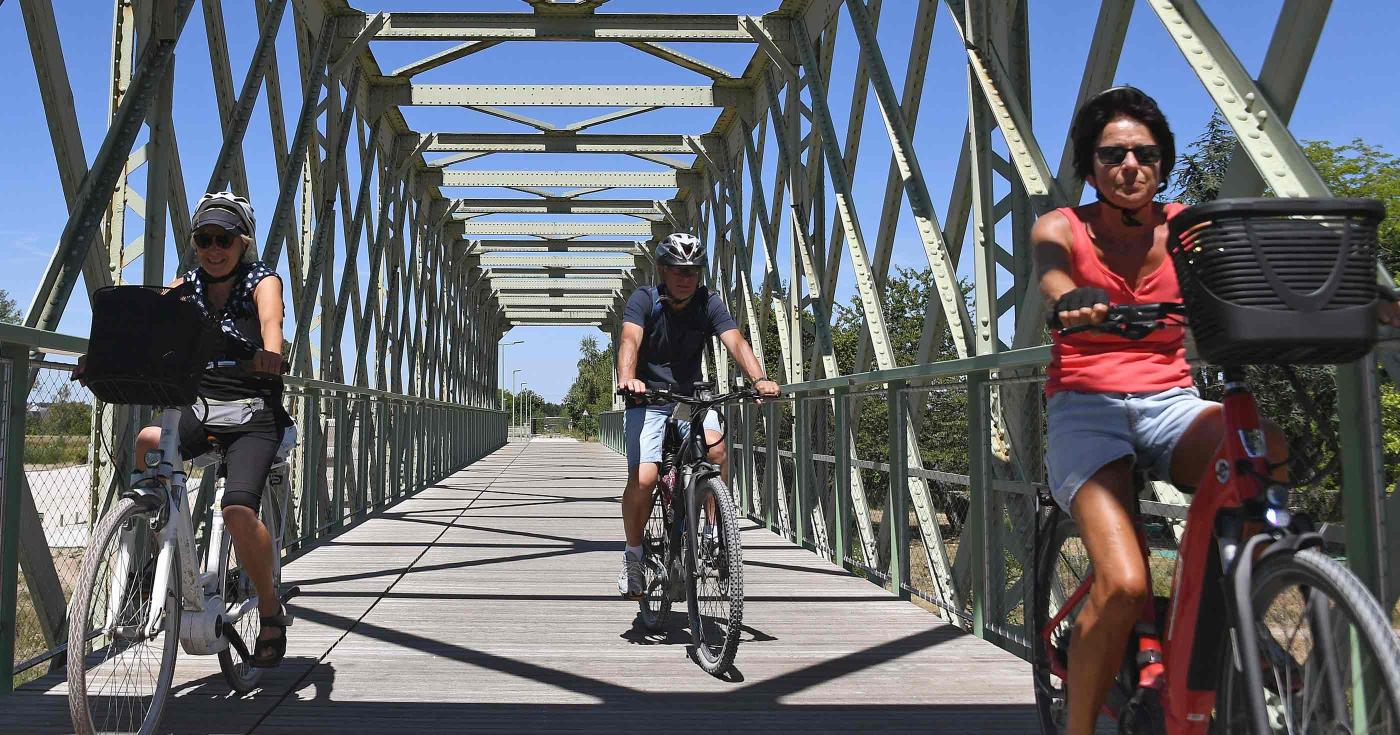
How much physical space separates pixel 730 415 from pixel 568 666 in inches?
283

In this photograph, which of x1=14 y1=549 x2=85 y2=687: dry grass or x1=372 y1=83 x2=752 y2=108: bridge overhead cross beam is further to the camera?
x1=372 y1=83 x2=752 y2=108: bridge overhead cross beam

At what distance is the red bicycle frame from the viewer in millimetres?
1910

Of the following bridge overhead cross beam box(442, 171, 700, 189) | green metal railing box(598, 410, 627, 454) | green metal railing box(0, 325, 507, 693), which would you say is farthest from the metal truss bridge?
green metal railing box(598, 410, 627, 454)

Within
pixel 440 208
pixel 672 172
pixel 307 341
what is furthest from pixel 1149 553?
pixel 440 208

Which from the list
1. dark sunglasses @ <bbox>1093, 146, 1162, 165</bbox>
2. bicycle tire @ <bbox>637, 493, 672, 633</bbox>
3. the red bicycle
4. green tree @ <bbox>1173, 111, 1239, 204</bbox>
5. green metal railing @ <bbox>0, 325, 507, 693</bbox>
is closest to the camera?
the red bicycle

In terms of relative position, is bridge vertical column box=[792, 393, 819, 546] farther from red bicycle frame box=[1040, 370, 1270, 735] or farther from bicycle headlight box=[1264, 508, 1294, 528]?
bicycle headlight box=[1264, 508, 1294, 528]

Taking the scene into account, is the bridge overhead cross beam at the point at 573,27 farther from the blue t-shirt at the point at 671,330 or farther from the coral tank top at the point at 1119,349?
the coral tank top at the point at 1119,349

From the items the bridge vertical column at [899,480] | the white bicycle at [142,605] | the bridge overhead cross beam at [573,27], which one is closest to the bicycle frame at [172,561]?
the white bicycle at [142,605]

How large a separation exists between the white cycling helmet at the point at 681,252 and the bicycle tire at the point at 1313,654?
104 inches

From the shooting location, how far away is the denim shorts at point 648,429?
174 inches

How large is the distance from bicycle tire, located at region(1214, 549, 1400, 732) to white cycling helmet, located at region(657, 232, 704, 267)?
2.64m

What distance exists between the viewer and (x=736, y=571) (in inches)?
148

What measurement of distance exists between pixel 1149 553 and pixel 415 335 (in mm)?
15490

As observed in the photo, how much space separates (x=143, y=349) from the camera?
2.72 m
